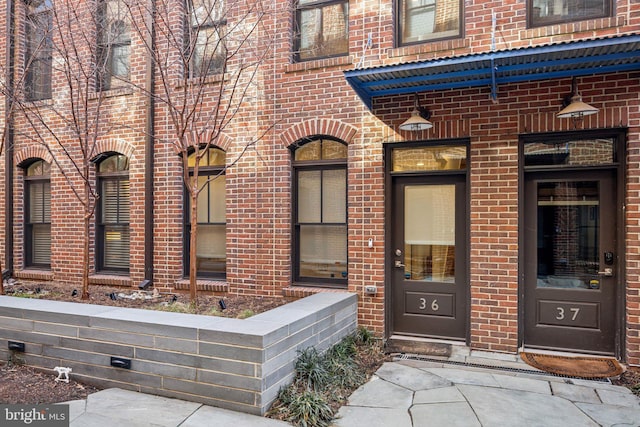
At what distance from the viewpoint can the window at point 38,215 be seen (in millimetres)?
8742

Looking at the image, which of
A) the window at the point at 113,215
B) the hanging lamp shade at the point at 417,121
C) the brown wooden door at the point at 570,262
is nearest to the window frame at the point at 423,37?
the hanging lamp shade at the point at 417,121

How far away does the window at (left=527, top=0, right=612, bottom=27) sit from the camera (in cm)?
524

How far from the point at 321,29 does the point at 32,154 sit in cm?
608

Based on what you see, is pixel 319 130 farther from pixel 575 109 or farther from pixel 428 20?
pixel 575 109

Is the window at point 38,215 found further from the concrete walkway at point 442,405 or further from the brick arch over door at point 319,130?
the concrete walkway at point 442,405

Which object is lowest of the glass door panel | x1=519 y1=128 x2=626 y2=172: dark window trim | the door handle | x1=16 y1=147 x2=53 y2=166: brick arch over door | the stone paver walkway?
the stone paver walkway

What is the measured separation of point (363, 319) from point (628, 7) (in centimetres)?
489

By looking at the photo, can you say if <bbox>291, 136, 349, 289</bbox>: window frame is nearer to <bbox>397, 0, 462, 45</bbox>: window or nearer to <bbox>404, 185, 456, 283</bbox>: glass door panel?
<bbox>404, 185, 456, 283</bbox>: glass door panel

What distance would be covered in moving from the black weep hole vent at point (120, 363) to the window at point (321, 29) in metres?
4.64

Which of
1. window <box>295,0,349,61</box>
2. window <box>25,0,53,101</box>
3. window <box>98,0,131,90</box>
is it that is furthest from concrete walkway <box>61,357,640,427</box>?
window <box>25,0,53,101</box>

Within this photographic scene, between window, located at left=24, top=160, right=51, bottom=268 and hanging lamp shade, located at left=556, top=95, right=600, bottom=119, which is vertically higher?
hanging lamp shade, located at left=556, top=95, right=600, bottom=119

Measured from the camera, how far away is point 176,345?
4.09 meters

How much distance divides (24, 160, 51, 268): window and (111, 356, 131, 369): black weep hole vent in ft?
18.2

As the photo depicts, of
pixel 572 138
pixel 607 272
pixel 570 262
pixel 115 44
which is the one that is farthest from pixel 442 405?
pixel 115 44
